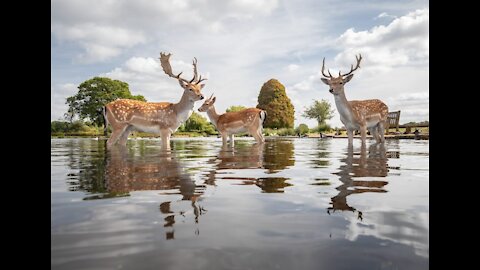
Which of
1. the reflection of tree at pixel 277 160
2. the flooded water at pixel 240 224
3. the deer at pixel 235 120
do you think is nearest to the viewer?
the flooded water at pixel 240 224

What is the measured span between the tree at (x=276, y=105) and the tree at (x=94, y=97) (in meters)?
18.2

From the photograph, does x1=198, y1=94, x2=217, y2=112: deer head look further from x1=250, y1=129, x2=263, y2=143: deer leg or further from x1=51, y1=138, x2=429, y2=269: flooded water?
x1=51, y1=138, x2=429, y2=269: flooded water

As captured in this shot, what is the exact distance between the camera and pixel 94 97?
44.2 metres

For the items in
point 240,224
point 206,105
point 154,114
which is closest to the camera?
point 240,224

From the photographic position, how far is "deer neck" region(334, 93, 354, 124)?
13.0m

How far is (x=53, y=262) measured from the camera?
5.28ft

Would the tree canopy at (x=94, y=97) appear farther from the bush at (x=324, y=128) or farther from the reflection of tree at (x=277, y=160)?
the reflection of tree at (x=277, y=160)

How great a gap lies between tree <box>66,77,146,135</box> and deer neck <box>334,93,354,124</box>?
35.9 metres

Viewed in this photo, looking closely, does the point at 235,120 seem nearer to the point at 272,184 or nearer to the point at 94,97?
the point at 272,184

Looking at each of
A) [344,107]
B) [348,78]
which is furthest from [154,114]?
[348,78]

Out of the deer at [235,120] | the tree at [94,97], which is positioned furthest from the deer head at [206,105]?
the tree at [94,97]

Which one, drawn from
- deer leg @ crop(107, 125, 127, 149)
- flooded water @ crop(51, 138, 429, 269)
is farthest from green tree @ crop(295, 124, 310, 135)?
flooded water @ crop(51, 138, 429, 269)

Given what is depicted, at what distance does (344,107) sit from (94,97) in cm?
3810

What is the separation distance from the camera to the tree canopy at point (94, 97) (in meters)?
43.5
